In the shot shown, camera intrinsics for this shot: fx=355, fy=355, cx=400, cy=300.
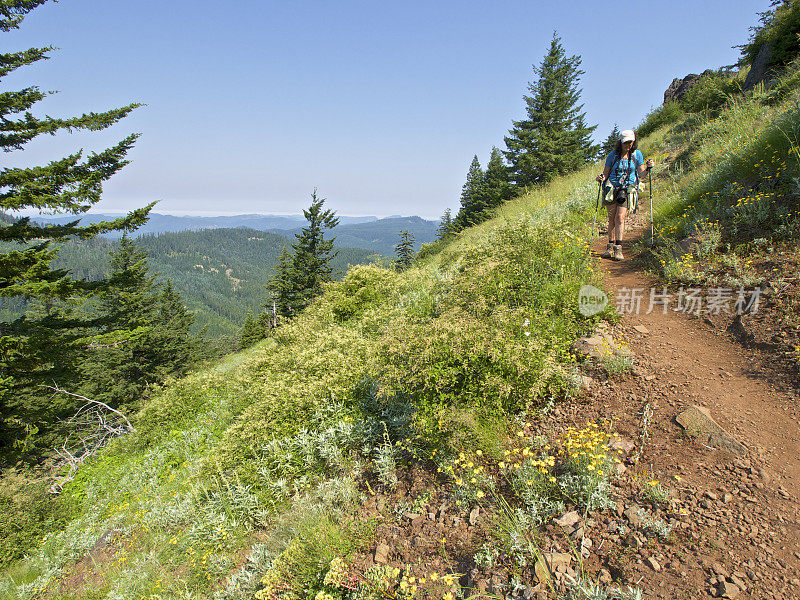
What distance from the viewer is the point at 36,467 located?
10.4 meters

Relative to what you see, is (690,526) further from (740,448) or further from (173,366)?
(173,366)

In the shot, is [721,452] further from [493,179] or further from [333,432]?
[493,179]

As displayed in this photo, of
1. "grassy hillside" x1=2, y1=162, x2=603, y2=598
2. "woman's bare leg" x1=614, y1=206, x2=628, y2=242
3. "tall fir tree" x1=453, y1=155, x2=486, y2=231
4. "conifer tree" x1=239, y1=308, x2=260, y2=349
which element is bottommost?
"conifer tree" x1=239, y1=308, x2=260, y2=349

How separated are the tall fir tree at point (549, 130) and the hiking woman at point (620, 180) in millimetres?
16015

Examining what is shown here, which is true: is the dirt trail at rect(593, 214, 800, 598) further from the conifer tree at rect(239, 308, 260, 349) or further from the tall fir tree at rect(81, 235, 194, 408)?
the conifer tree at rect(239, 308, 260, 349)

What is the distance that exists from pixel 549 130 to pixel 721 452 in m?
24.4

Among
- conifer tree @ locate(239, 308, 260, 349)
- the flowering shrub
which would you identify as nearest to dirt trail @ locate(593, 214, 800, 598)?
the flowering shrub

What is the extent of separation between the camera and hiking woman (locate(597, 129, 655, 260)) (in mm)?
6898

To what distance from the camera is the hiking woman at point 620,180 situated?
6898 mm

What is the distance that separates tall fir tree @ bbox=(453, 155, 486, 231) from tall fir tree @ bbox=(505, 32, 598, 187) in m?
11.7

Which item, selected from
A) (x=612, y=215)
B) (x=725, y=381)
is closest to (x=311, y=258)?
(x=612, y=215)

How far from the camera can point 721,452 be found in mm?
3055

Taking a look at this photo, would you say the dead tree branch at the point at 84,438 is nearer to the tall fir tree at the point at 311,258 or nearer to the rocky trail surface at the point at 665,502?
the rocky trail surface at the point at 665,502

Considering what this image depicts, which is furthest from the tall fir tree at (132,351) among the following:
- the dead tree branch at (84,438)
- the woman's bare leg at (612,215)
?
Result: the woman's bare leg at (612,215)
